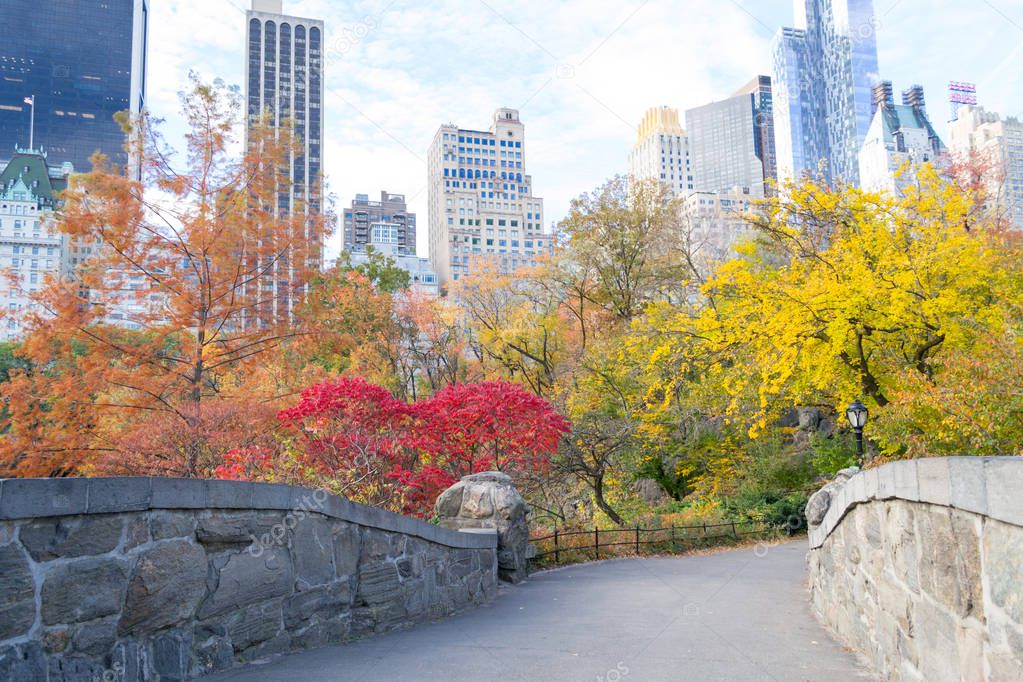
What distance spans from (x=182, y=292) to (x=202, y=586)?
8.98 meters

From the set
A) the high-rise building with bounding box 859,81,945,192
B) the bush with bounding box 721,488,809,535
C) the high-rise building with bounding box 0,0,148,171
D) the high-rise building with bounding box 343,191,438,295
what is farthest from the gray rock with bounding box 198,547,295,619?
the high-rise building with bounding box 0,0,148,171

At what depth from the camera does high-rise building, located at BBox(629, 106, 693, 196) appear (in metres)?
180

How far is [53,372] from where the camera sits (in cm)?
1378

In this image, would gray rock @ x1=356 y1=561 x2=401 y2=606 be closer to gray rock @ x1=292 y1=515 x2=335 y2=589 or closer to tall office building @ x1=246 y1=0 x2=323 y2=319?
gray rock @ x1=292 y1=515 x2=335 y2=589

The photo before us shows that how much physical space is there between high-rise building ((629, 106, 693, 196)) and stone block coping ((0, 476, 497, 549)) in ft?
579

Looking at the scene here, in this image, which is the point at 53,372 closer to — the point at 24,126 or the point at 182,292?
the point at 182,292

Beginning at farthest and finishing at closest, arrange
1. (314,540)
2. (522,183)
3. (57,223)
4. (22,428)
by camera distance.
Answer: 1. (522,183)
2. (57,223)
3. (22,428)
4. (314,540)

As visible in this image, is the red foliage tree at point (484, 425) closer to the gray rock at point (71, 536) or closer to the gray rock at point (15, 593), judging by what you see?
the gray rock at point (71, 536)

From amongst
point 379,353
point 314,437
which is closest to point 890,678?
point 314,437

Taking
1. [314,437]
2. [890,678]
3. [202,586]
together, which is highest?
[314,437]

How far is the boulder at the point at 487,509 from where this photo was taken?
996 cm

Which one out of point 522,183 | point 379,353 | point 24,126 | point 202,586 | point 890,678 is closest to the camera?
point 202,586

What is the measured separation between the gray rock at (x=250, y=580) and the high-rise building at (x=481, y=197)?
400 feet

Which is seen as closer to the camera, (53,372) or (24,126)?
(53,372)
